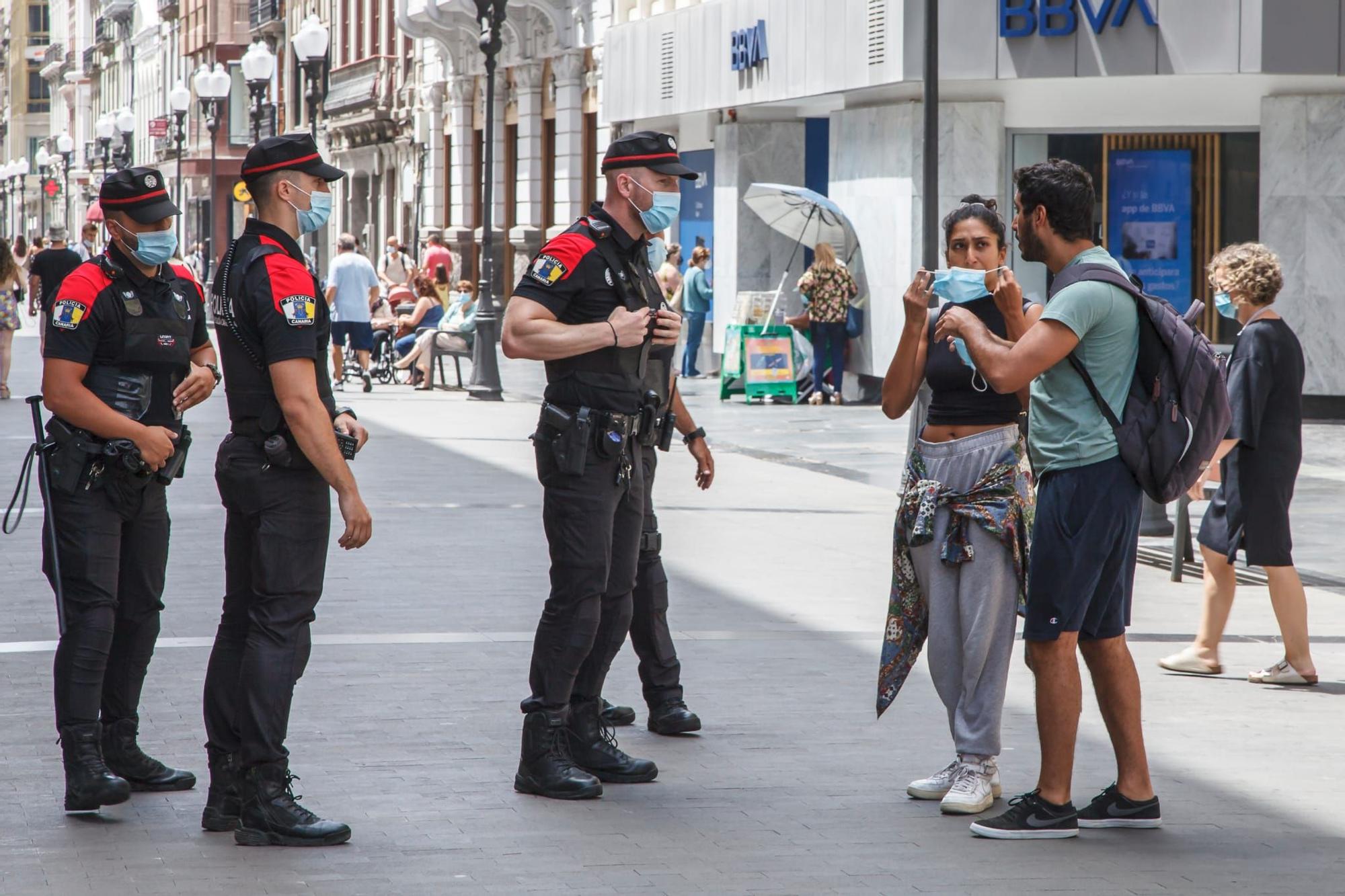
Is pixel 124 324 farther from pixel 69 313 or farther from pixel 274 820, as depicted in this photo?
pixel 274 820

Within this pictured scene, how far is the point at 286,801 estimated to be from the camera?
580 centimetres

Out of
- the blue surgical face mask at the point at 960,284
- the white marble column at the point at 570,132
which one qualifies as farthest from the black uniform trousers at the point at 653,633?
the white marble column at the point at 570,132

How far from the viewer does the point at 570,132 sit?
36031mm

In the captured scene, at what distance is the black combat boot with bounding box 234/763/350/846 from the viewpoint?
18.9ft

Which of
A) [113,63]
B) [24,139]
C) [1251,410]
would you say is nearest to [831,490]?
[1251,410]

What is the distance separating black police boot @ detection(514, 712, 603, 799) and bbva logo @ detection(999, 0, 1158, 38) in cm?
1538

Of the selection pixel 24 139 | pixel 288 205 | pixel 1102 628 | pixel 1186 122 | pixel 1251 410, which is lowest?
pixel 1102 628

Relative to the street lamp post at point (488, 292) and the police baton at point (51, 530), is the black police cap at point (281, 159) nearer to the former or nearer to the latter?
the police baton at point (51, 530)

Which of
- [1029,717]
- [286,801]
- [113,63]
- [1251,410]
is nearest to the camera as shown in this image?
[286,801]

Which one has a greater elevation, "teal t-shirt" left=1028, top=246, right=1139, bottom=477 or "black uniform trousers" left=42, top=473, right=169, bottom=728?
"teal t-shirt" left=1028, top=246, right=1139, bottom=477

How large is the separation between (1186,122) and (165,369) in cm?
1729

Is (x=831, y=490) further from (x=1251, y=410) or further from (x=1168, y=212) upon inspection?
(x=1168, y=212)

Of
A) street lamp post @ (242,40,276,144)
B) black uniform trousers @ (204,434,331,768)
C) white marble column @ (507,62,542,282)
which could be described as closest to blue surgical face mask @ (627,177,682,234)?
black uniform trousers @ (204,434,331,768)

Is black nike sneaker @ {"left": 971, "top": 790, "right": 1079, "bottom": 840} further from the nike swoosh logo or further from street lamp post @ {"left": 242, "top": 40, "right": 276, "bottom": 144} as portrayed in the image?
street lamp post @ {"left": 242, "top": 40, "right": 276, "bottom": 144}
